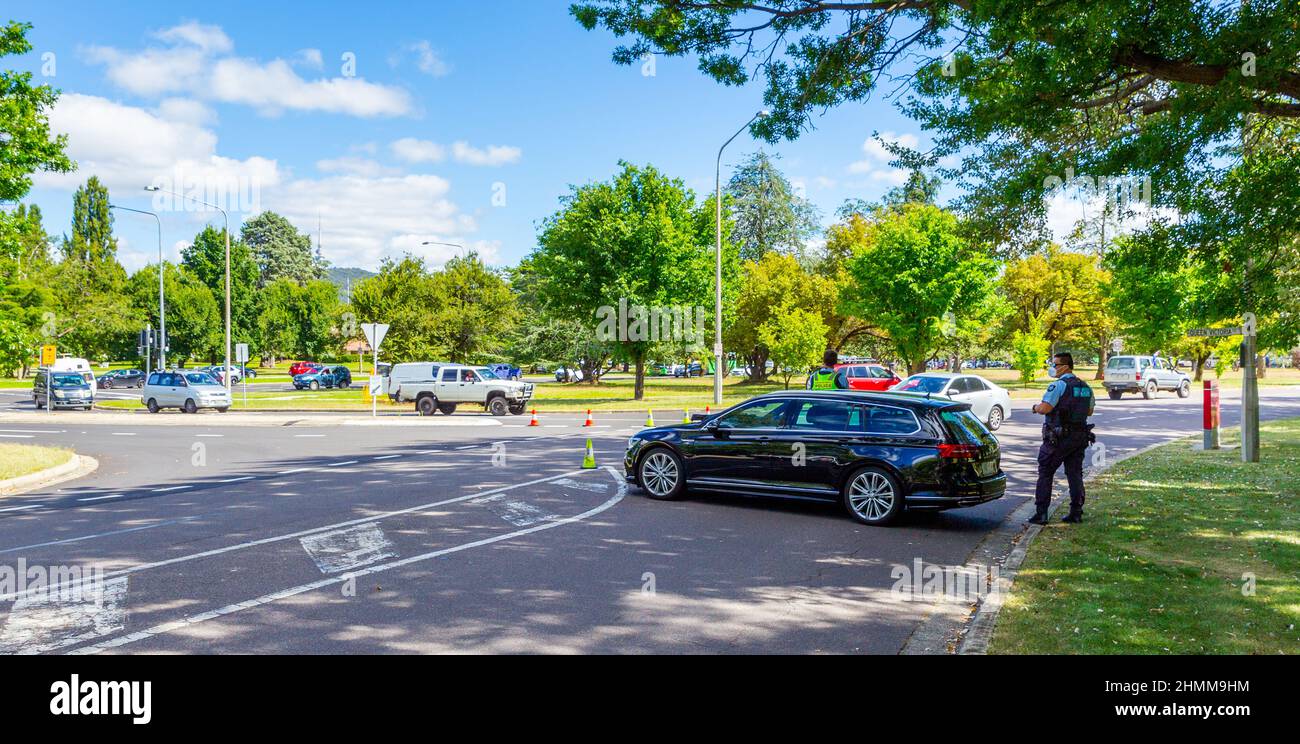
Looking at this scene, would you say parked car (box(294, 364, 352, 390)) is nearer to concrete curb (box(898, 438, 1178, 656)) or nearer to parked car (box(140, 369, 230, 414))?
parked car (box(140, 369, 230, 414))

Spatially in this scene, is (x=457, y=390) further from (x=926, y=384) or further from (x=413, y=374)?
(x=926, y=384)

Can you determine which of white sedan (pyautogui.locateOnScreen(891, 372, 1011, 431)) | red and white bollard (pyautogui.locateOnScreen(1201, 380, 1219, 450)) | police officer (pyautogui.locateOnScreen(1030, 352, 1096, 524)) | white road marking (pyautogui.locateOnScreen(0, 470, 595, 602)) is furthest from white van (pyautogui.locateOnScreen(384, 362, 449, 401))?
police officer (pyautogui.locateOnScreen(1030, 352, 1096, 524))

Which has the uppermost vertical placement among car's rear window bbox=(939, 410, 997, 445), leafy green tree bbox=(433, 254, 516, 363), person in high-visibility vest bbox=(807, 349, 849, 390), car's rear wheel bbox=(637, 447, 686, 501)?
leafy green tree bbox=(433, 254, 516, 363)

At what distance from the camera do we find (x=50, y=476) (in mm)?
14188

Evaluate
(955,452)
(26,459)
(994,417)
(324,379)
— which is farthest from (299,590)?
(324,379)


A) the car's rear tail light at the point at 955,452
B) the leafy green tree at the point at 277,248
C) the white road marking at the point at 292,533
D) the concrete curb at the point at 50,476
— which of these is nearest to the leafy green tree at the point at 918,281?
the white road marking at the point at 292,533

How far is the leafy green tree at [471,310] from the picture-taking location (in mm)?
46281

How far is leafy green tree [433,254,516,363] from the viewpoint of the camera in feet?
152

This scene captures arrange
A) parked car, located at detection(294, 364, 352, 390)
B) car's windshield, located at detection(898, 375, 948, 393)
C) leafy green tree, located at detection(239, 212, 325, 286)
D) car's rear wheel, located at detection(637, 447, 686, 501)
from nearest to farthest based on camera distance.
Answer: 1. car's rear wheel, located at detection(637, 447, 686, 501)
2. car's windshield, located at detection(898, 375, 948, 393)
3. parked car, located at detection(294, 364, 352, 390)
4. leafy green tree, located at detection(239, 212, 325, 286)

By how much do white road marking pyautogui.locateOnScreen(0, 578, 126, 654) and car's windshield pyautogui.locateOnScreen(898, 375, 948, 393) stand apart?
1847 centimetres

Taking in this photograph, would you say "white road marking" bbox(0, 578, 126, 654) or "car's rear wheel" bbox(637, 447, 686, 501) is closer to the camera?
"white road marking" bbox(0, 578, 126, 654)

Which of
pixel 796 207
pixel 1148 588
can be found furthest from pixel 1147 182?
pixel 796 207

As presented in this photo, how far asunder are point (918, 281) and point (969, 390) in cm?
1829

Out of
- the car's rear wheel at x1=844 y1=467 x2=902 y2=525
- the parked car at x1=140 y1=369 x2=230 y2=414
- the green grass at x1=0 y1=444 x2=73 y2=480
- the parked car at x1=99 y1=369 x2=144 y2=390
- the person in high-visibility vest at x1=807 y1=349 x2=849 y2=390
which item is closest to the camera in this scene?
the car's rear wheel at x1=844 y1=467 x2=902 y2=525
